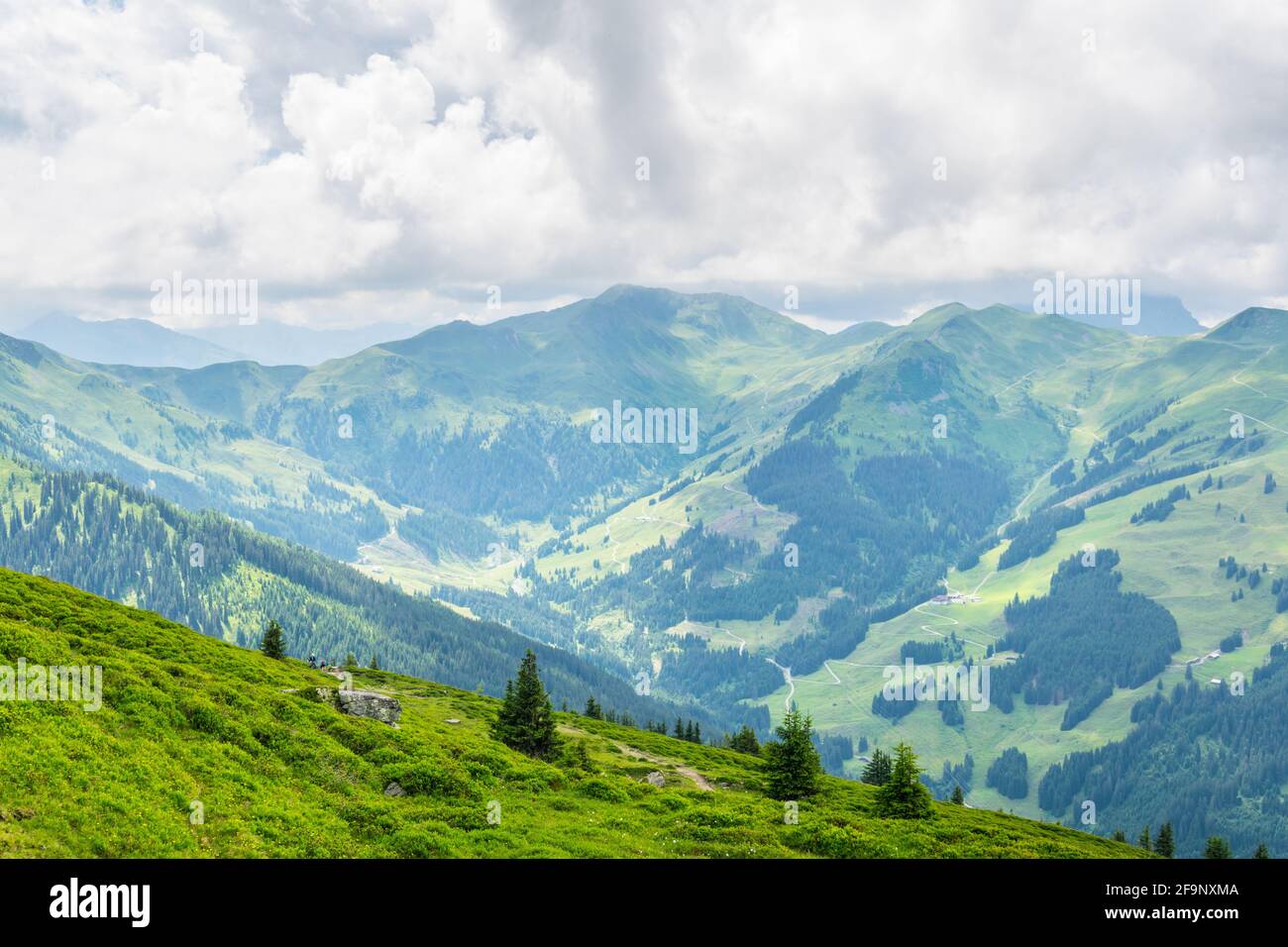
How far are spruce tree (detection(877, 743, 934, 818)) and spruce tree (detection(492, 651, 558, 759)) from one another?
27.7m

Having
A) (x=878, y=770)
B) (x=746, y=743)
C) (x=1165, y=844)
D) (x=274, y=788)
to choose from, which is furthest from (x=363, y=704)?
(x=1165, y=844)

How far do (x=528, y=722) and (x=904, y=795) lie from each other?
31.1 metres

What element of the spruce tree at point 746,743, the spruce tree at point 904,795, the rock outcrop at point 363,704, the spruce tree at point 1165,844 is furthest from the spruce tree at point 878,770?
the rock outcrop at point 363,704

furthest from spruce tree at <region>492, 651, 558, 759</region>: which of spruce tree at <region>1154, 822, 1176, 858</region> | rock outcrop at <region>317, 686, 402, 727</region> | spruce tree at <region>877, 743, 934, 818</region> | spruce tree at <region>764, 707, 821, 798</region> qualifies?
spruce tree at <region>1154, 822, 1176, 858</region>

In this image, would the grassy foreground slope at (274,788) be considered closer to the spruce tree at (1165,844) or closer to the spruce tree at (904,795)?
the spruce tree at (904,795)

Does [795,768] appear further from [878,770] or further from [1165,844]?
[1165,844]

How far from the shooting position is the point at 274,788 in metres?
37.8

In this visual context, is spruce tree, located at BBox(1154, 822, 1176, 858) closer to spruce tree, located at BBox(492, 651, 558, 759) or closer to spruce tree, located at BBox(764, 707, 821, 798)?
spruce tree, located at BBox(764, 707, 821, 798)
